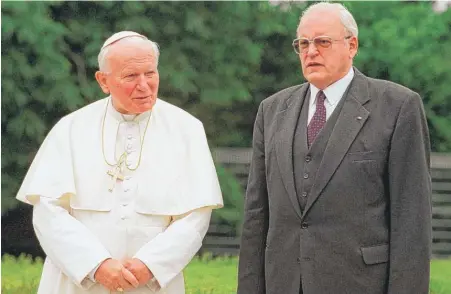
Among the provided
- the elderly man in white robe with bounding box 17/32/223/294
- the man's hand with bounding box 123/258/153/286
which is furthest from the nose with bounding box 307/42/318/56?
the man's hand with bounding box 123/258/153/286

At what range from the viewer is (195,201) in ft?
14.2

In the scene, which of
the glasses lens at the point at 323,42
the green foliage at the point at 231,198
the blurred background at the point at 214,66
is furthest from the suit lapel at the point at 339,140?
the green foliage at the point at 231,198

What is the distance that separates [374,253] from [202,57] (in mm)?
6465

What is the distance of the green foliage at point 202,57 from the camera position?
967 cm

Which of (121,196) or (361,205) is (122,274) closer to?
(121,196)

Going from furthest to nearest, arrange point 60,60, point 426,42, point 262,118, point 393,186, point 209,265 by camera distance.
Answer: point 426,42, point 60,60, point 209,265, point 262,118, point 393,186

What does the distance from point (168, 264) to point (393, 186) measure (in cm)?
107

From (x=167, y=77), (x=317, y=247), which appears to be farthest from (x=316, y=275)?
(x=167, y=77)

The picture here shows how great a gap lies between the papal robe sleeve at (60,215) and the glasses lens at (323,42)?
1291 millimetres

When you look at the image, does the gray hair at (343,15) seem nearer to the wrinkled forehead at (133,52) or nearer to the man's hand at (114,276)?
the wrinkled forehead at (133,52)

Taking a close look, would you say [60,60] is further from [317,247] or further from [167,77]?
[317,247]

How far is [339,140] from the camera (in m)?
3.87

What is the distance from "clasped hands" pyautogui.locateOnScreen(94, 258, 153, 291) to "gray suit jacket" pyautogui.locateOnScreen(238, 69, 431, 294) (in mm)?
584

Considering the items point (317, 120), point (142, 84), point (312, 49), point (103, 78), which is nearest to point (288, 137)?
point (317, 120)
